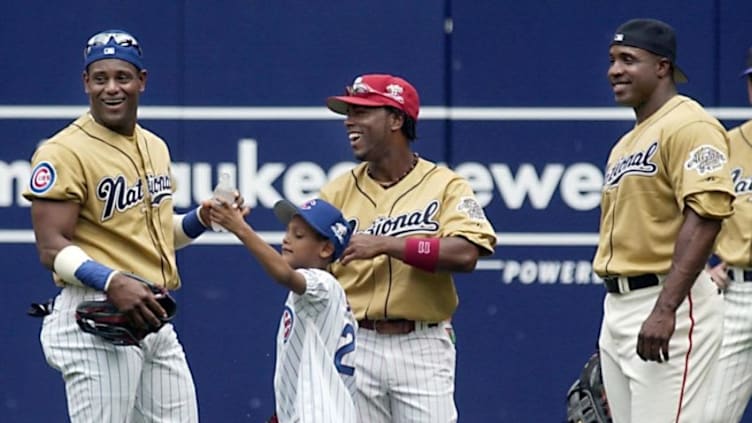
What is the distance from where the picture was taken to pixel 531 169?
7.60 m

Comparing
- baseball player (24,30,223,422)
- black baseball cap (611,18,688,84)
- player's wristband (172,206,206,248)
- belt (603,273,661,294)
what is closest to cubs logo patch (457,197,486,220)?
belt (603,273,661,294)

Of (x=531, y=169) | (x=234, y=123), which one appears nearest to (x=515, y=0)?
(x=531, y=169)

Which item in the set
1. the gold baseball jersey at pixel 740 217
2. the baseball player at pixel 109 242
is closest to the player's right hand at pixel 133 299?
the baseball player at pixel 109 242

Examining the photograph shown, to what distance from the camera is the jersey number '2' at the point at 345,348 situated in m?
5.66

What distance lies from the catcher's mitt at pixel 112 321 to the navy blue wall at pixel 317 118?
1888 millimetres

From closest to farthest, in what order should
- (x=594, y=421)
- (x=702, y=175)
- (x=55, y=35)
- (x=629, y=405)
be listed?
1. (x=702, y=175)
2. (x=629, y=405)
3. (x=594, y=421)
4. (x=55, y=35)

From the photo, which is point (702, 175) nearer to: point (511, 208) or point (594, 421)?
point (594, 421)

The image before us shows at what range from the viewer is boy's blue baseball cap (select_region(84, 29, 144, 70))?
19.4 feet

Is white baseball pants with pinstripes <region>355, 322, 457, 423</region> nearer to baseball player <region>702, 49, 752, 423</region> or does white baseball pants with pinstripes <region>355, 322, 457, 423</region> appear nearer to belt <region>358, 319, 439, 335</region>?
belt <region>358, 319, 439, 335</region>

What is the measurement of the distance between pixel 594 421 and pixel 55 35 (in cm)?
299

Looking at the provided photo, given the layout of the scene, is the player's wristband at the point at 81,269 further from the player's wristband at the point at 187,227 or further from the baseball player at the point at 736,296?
the baseball player at the point at 736,296

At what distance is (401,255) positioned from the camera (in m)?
6.01

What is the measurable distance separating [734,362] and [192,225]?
215 cm

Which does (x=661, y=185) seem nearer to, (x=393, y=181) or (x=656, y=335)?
(x=656, y=335)
